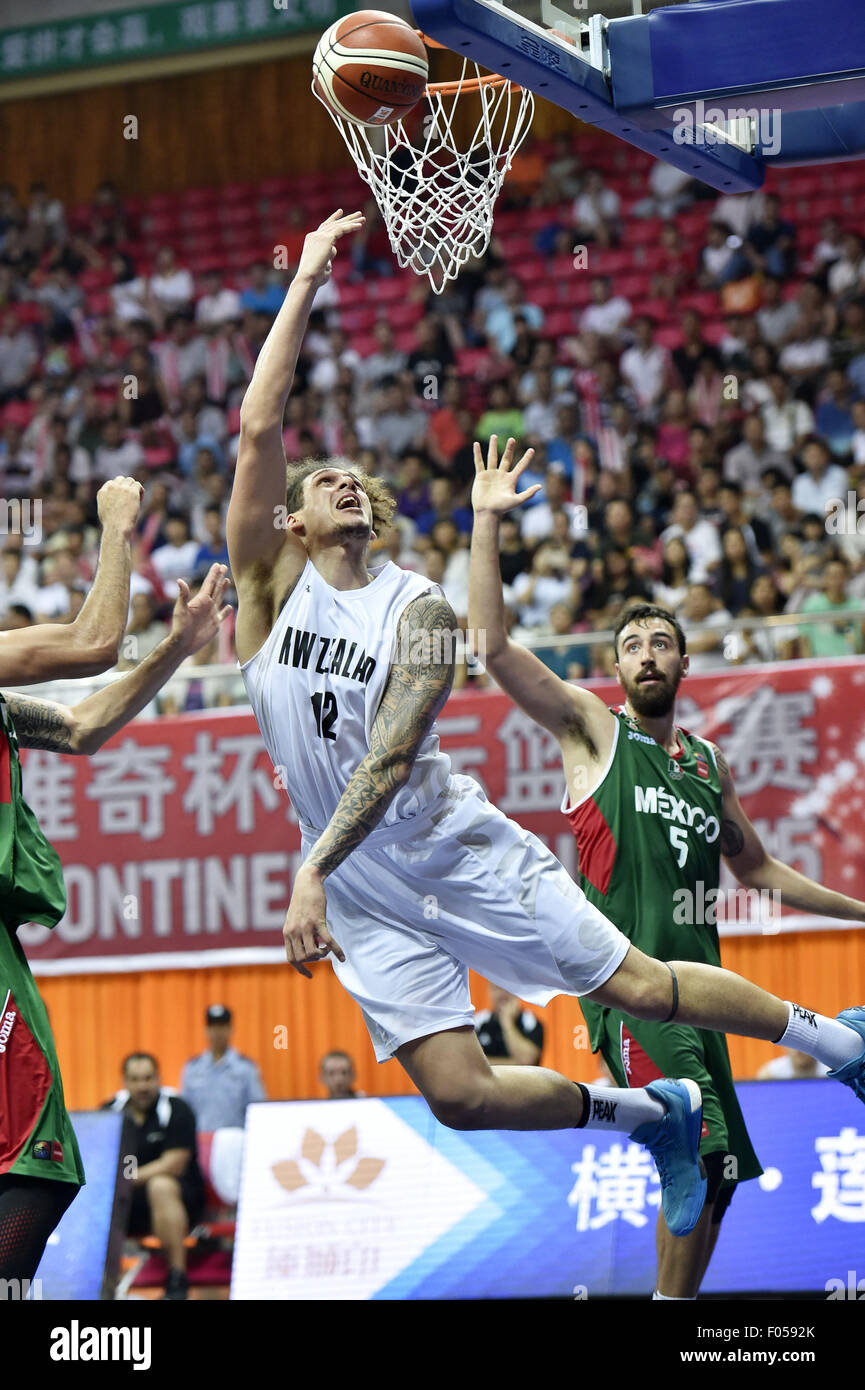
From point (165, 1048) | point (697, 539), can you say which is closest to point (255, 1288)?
point (165, 1048)

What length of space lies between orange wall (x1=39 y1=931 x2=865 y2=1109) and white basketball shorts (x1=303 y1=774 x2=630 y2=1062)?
372 centimetres

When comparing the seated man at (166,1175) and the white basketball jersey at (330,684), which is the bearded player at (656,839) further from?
the seated man at (166,1175)

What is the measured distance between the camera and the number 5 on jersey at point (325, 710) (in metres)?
5.19

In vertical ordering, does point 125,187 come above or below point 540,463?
above

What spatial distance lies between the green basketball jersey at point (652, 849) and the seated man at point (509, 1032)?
2.82 meters

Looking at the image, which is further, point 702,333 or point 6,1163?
point 702,333

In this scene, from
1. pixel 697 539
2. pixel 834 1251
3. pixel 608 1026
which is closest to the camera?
pixel 608 1026

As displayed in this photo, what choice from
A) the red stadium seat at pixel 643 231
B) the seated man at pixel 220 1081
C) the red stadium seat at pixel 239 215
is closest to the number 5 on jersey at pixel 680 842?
the seated man at pixel 220 1081

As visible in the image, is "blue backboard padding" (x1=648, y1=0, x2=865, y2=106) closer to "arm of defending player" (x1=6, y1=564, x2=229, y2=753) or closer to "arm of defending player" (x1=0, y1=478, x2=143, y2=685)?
"arm of defending player" (x1=6, y1=564, x2=229, y2=753)

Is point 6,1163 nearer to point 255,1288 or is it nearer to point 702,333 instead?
point 255,1288

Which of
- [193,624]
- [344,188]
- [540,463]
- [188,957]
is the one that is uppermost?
[344,188]

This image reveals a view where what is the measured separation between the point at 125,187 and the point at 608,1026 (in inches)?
551

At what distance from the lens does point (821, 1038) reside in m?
5.68

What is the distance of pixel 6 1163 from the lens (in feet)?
14.2
